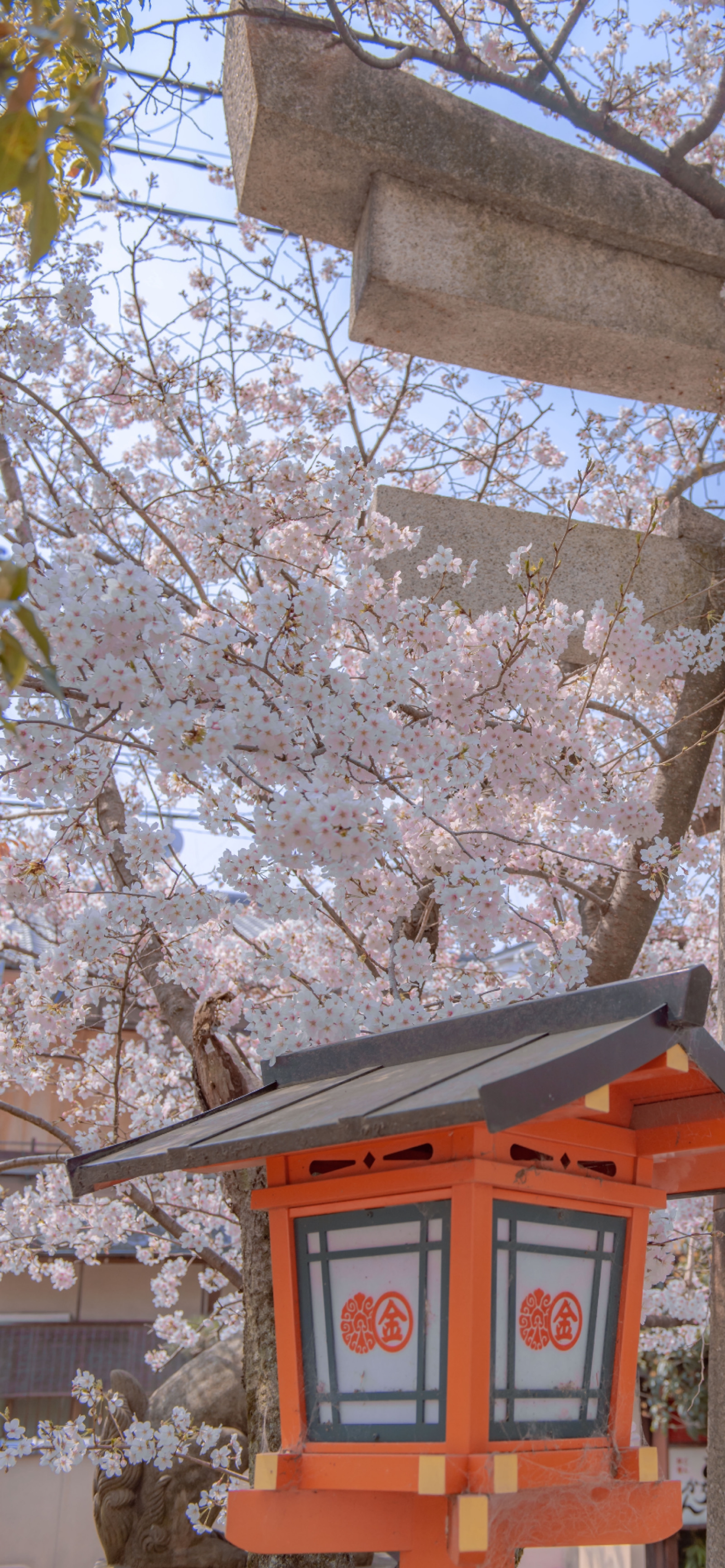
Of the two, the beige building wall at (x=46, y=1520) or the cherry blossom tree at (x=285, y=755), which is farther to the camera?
the beige building wall at (x=46, y=1520)

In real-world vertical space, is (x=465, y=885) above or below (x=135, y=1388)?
above

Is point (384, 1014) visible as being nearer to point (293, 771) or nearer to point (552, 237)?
point (293, 771)

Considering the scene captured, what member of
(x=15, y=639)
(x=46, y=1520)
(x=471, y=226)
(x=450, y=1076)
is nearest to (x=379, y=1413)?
(x=450, y=1076)

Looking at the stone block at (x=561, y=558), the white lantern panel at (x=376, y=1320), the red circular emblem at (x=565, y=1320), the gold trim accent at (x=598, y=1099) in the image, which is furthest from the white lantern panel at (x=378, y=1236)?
the stone block at (x=561, y=558)

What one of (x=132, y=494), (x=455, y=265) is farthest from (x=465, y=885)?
(x=132, y=494)

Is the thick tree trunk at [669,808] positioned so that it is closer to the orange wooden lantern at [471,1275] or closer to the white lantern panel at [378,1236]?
the orange wooden lantern at [471,1275]

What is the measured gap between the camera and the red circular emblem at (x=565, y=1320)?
5.29ft

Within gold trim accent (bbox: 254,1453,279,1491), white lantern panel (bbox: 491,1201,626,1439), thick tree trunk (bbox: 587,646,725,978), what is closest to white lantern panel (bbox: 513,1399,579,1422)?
white lantern panel (bbox: 491,1201,626,1439)

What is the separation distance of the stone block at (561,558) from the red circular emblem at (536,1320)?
2.22m

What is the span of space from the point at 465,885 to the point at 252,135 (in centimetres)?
193

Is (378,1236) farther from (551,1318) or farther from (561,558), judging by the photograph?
(561,558)

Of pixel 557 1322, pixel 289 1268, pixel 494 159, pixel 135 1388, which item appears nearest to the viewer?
pixel 557 1322

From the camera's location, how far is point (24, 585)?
790 mm

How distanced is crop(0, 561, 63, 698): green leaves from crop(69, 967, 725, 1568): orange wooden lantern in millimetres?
765
